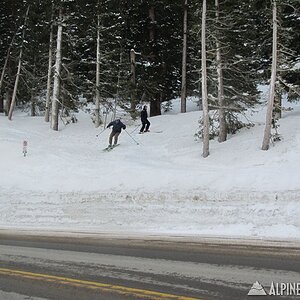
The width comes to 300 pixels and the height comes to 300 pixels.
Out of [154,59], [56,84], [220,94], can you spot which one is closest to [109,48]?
[154,59]

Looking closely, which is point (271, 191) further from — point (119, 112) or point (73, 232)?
point (119, 112)

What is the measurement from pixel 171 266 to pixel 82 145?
62.2ft

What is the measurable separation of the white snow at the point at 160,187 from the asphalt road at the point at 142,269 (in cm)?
196

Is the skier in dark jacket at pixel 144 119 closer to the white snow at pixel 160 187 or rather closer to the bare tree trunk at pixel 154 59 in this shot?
the white snow at pixel 160 187

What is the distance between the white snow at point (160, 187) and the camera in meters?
12.1

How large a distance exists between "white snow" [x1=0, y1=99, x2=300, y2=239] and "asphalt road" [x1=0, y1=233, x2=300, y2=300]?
196 cm

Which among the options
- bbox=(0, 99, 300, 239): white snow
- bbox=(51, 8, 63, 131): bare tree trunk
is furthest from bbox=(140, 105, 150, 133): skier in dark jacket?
bbox=(51, 8, 63, 131): bare tree trunk

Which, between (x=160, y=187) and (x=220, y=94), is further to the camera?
(x=220, y=94)

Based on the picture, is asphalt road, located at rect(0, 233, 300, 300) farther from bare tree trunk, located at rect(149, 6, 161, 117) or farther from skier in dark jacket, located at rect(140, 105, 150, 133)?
bare tree trunk, located at rect(149, 6, 161, 117)

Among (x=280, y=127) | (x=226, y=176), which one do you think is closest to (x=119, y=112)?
(x=280, y=127)

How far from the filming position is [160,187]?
1490 cm

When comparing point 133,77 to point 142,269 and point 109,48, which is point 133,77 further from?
point 142,269

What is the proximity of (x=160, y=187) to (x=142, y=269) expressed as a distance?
7541 mm

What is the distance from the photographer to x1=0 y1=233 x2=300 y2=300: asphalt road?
6.05 m
